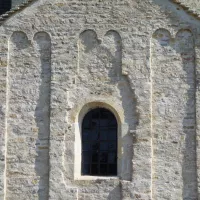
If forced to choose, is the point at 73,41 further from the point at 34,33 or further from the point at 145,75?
the point at 145,75

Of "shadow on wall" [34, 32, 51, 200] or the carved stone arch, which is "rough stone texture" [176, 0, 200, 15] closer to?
"shadow on wall" [34, 32, 51, 200]

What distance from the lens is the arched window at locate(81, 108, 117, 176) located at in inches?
515

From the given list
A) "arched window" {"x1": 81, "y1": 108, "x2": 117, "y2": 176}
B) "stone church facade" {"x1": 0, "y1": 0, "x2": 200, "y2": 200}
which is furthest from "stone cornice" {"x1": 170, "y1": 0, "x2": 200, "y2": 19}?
"arched window" {"x1": 81, "y1": 108, "x2": 117, "y2": 176}

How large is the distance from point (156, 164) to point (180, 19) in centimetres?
347

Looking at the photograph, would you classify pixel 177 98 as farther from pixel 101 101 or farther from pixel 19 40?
pixel 19 40

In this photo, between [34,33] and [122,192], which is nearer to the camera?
[122,192]

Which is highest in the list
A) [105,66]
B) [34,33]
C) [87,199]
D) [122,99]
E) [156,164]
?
[34,33]

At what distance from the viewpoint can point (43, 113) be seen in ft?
43.1

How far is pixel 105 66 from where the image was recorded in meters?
13.1

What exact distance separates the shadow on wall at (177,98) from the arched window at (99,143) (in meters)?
1.11

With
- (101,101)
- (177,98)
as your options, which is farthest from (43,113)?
(177,98)

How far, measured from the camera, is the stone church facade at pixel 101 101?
1262cm

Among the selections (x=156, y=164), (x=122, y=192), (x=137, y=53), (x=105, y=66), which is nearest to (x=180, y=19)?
(x=137, y=53)

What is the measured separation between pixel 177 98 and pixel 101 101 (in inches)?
70.2
